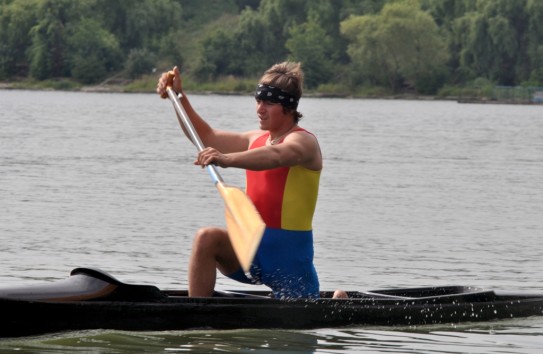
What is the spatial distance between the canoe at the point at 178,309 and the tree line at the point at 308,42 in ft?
308

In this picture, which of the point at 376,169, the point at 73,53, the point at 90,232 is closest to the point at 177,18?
the point at 73,53

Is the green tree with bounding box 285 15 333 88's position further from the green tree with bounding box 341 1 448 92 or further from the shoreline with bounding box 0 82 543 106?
the green tree with bounding box 341 1 448 92

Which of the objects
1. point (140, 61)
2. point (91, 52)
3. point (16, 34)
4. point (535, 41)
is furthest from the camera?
point (16, 34)

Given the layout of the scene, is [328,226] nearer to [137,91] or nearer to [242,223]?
[242,223]

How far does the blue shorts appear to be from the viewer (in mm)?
9430

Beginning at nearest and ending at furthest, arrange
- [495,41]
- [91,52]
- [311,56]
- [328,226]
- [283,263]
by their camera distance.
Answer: [283,263] → [328,226] → [495,41] → [91,52] → [311,56]

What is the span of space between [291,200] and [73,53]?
111 m

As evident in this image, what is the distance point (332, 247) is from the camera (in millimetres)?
16250

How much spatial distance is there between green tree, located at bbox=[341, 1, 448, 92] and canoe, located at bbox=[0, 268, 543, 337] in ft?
332

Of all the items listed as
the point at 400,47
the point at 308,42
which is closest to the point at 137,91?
the point at 308,42

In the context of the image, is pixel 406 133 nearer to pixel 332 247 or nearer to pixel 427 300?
pixel 332 247

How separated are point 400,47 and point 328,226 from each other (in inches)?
3716

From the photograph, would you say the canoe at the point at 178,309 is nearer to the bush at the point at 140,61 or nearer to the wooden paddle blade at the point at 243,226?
the wooden paddle blade at the point at 243,226

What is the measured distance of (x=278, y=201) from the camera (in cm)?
941
